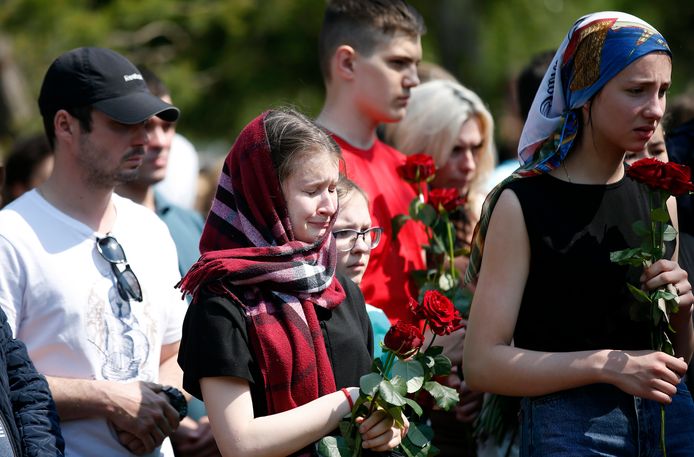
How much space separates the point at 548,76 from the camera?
11.3 ft

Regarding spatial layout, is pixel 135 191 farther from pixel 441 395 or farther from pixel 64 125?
pixel 441 395

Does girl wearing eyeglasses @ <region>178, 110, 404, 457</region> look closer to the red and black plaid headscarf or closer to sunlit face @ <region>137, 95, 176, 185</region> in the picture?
the red and black plaid headscarf

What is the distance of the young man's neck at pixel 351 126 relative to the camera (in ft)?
16.0

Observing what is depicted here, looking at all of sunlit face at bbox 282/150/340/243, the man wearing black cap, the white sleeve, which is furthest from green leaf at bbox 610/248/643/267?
the white sleeve

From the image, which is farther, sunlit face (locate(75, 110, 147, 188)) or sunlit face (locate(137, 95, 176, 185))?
sunlit face (locate(137, 95, 176, 185))

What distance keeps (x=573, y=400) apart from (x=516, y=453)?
784 millimetres

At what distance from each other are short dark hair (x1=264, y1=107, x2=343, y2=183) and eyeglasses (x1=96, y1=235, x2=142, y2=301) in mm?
831

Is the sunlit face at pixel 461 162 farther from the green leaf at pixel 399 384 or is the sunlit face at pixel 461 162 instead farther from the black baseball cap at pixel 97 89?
the green leaf at pixel 399 384

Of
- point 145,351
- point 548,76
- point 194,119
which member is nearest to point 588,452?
point 548,76

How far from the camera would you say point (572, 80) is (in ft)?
10.9

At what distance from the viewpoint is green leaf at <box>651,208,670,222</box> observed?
10.3 feet

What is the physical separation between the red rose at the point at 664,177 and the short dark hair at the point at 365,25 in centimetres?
206

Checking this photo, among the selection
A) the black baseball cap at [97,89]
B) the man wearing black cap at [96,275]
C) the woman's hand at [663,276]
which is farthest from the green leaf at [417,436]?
the black baseball cap at [97,89]

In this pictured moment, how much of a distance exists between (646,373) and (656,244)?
0.40m
